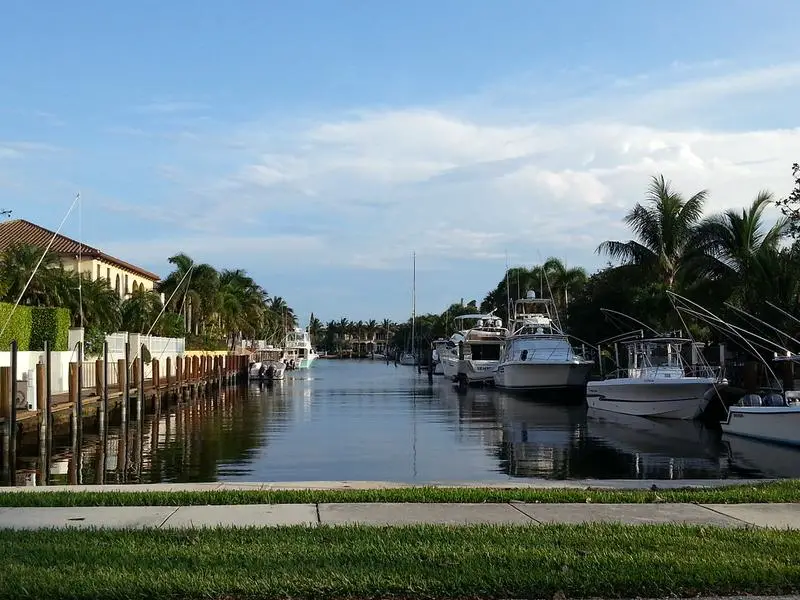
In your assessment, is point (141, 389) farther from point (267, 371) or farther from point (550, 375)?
point (267, 371)

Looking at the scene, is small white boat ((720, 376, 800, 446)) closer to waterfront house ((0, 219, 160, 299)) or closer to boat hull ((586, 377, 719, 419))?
boat hull ((586, 377, 719, 419))

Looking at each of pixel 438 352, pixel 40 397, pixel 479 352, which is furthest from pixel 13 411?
pixel 438 352

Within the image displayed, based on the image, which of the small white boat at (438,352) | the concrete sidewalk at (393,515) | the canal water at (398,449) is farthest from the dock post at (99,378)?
the small white boat at (438,352)

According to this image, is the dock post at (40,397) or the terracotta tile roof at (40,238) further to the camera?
the terracotta tile roof at (40,238)

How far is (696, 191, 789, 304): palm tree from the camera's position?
38906 mm

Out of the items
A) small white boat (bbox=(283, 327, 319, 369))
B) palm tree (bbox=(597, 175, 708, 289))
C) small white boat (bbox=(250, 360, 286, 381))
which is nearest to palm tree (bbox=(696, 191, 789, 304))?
palm tree (bbox=(597, 175, 708, 289))

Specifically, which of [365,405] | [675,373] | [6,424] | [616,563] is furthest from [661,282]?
[616,563]

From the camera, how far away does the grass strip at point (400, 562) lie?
24.2 ft

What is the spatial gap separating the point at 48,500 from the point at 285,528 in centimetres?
418

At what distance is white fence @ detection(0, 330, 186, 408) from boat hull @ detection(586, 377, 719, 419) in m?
21.3

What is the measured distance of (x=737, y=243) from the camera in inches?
1682

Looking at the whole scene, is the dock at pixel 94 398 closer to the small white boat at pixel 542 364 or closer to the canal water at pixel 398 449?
the canal water at pixel 398 449

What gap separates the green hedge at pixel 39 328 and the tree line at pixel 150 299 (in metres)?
1.17

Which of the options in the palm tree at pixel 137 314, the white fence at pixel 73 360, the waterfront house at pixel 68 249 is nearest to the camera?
the white fence at pixel 73 360
